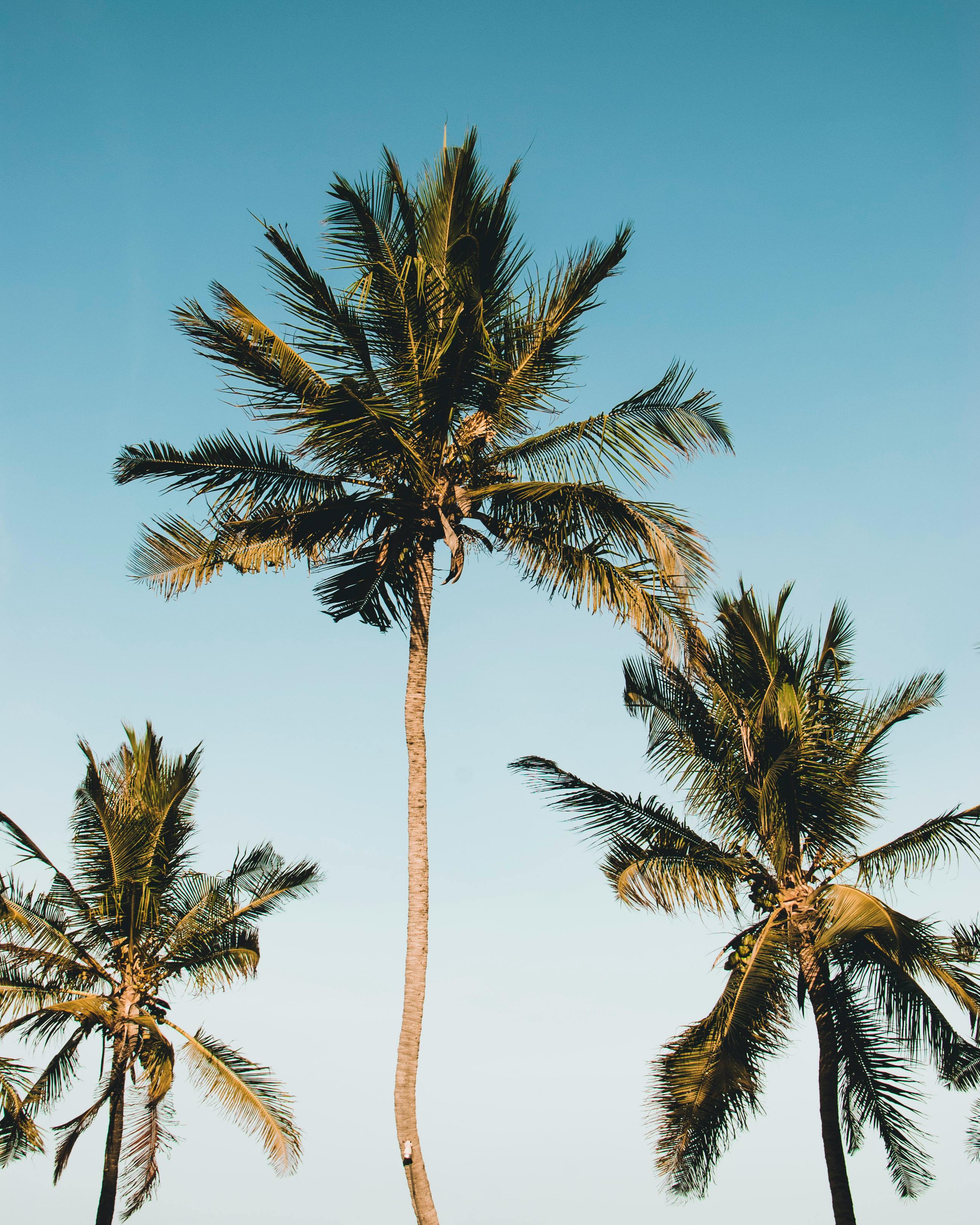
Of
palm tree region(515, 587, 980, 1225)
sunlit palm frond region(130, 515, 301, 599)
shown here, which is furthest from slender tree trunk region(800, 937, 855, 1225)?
sunlit palm frond region(130, 515, 301, 599)

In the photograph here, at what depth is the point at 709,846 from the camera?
12406 mm

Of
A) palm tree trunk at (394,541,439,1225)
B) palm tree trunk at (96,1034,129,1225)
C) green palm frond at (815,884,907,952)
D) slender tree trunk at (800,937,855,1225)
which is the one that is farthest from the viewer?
palm tree trunk at (96,1034,129,1225)

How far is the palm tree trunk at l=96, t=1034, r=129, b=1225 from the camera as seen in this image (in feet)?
41.7

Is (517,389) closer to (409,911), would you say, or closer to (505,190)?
(505,190)

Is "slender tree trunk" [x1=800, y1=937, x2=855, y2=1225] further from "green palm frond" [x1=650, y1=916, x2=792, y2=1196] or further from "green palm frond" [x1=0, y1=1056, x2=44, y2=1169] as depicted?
"green palm frond" [x1=0, y1=1056, x2=44, y2=1169]

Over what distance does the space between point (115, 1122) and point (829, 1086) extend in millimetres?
8594

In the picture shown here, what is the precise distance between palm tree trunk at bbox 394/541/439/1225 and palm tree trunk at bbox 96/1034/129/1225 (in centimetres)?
563

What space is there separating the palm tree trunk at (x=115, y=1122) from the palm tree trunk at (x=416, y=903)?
222 inches

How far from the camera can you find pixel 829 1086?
444 inches

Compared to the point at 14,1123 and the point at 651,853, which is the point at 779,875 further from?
the point at 14,1123

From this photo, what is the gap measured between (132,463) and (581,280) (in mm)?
5329

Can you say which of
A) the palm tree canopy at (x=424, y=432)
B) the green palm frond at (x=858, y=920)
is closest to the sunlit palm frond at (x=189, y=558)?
the palm tree canopy at (x=424, y=432)

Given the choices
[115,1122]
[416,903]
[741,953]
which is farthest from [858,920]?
[115,1122]

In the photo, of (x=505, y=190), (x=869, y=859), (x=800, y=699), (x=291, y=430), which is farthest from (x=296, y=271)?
(x=869, y=859)
